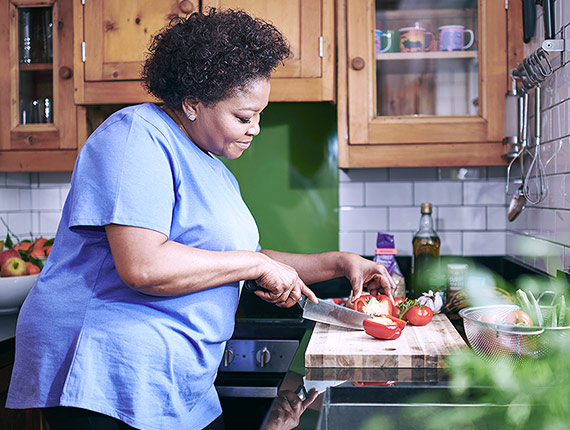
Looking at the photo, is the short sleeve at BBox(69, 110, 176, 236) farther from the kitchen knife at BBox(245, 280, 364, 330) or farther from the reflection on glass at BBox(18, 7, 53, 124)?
the reflection on glass at BBox(18, 7, 53, 124)

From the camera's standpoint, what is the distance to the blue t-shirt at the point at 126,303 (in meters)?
1.00

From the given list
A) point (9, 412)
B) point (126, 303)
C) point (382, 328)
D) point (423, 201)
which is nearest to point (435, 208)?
point (423, 201)

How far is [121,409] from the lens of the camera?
1.04 meters

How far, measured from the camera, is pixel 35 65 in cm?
216

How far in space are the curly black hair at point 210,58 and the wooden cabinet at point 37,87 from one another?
1.07 meters

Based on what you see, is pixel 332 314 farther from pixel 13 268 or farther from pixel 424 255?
pixel 13 268

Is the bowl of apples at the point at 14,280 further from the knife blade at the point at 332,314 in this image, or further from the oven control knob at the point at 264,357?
the knife blade at the point at 332,314

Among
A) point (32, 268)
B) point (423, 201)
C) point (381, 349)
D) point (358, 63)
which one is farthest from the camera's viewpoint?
point (423, 201)

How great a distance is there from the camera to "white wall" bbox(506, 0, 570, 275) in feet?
5.07

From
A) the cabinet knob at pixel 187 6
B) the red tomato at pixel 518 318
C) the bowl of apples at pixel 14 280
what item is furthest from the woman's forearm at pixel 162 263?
the cabinet knob at pixel 187 6

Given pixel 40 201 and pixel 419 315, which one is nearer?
pixel 419 315

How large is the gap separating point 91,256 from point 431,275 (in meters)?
1.17

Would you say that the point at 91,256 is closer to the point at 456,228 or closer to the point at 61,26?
the point at 61,26

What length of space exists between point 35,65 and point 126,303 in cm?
145
